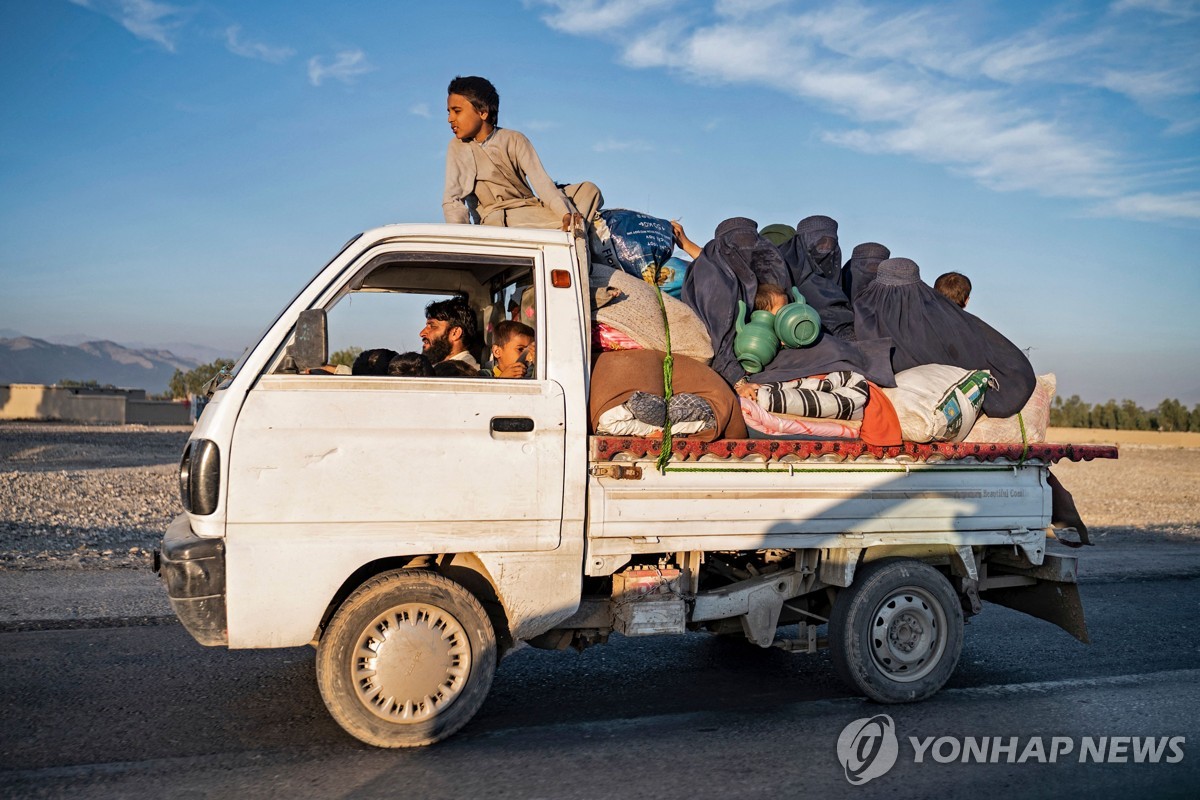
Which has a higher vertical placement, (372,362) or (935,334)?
(935,334)

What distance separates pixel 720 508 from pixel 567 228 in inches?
68.8

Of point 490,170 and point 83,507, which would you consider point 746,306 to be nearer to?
point 490,170

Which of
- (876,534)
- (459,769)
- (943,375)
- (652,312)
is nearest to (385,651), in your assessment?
(459,769)

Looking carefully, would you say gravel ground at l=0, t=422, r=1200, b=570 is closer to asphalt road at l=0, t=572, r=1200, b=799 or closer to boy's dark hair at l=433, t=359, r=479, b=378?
asphalt road at l=0, t=572, r=1200, b=799

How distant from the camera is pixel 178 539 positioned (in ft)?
14.5

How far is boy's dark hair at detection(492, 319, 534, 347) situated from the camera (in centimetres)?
507

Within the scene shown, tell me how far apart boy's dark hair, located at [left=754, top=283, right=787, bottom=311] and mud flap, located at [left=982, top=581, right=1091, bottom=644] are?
7.91 ft

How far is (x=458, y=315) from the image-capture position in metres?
5.89

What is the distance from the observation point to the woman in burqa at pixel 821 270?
6.48m

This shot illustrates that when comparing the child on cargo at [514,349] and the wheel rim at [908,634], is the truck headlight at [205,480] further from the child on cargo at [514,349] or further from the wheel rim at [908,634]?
the wheel rim at [908,634]

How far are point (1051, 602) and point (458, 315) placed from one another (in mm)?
4189

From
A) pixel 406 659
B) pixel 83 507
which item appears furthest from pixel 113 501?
pixel 406 659

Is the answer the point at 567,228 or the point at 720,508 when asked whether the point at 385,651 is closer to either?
the point at 720,508

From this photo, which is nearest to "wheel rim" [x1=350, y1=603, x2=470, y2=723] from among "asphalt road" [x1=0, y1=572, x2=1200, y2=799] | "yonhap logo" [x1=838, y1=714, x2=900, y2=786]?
"asphalt road" [x1=0, y1=572, x2=1200, y2=799]
